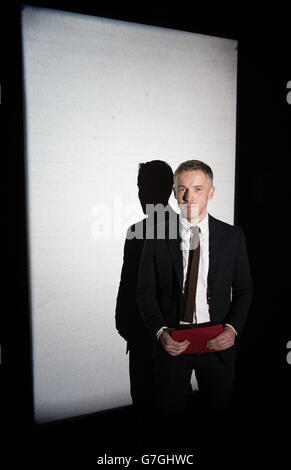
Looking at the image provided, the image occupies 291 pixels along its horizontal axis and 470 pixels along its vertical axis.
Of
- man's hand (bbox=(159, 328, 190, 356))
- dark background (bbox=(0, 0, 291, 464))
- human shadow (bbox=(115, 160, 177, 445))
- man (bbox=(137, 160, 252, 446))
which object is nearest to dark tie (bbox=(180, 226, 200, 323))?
man (bbox=(137, 160, 252, 446))

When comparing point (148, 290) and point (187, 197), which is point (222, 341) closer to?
point (148, 290)

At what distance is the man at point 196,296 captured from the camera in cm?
168

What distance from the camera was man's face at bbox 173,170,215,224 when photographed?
1.62 meters

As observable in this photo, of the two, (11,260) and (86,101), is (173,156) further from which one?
(11,260)

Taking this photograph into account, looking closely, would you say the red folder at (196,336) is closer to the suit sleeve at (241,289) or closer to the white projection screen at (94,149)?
the suit sleeve at (241,289)

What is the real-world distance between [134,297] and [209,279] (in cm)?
67

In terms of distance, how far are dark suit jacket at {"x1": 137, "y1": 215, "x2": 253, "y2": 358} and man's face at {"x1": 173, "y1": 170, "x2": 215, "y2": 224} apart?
0.14m

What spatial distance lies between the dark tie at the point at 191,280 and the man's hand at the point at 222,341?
0.15 meters

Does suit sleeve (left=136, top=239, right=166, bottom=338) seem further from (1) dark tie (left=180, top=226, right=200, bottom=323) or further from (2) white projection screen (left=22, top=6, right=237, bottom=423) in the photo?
(2) white projection screen (left=22, top=6, right=237, bottom=423)

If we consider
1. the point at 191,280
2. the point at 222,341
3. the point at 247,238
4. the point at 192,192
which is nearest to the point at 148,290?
the point at 191,280

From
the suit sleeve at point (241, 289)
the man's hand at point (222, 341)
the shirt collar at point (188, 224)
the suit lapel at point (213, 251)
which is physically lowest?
the man's hand at point (222, 341)

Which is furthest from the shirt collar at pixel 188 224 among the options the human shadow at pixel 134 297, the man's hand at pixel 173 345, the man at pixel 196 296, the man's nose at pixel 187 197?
the man's hand at pixel 173 345

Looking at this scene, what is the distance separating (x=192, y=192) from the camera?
1.62 metres
